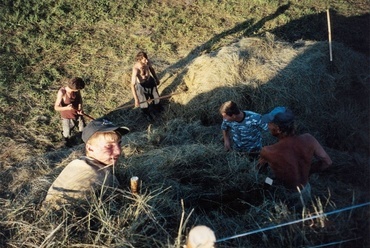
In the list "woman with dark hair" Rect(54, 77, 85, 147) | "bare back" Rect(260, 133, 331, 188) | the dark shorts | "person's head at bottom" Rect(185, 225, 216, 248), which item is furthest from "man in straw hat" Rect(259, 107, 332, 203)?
the dark shorts

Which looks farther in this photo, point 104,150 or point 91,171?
point 104,150

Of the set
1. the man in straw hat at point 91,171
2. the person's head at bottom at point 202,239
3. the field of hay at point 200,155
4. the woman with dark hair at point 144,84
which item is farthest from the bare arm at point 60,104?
the person's head at bottom at point 202,239

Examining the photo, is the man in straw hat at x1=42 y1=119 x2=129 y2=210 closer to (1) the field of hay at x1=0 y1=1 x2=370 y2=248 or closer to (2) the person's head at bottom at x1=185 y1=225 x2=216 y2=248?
(1) the field of hay at x1=0 y1=1 x2=370 y2=248

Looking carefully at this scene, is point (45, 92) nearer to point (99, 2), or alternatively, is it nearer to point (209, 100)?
point (209, 100)

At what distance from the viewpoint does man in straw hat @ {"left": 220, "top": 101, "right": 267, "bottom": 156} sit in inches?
174

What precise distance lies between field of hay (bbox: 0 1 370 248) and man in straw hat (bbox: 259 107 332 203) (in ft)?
0.73

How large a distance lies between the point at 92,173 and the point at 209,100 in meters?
3.84

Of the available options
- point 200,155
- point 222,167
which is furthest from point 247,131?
point 222,167

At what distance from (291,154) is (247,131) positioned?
1.31 metres

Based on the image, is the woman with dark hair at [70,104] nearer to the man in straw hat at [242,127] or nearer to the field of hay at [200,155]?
the field of hay at [200,155]

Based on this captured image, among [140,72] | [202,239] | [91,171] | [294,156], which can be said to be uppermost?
[140,72]

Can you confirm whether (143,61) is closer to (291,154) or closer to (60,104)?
(60,104)

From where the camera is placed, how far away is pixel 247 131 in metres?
4.62

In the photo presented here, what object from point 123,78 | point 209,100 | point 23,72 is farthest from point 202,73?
point 23,72
